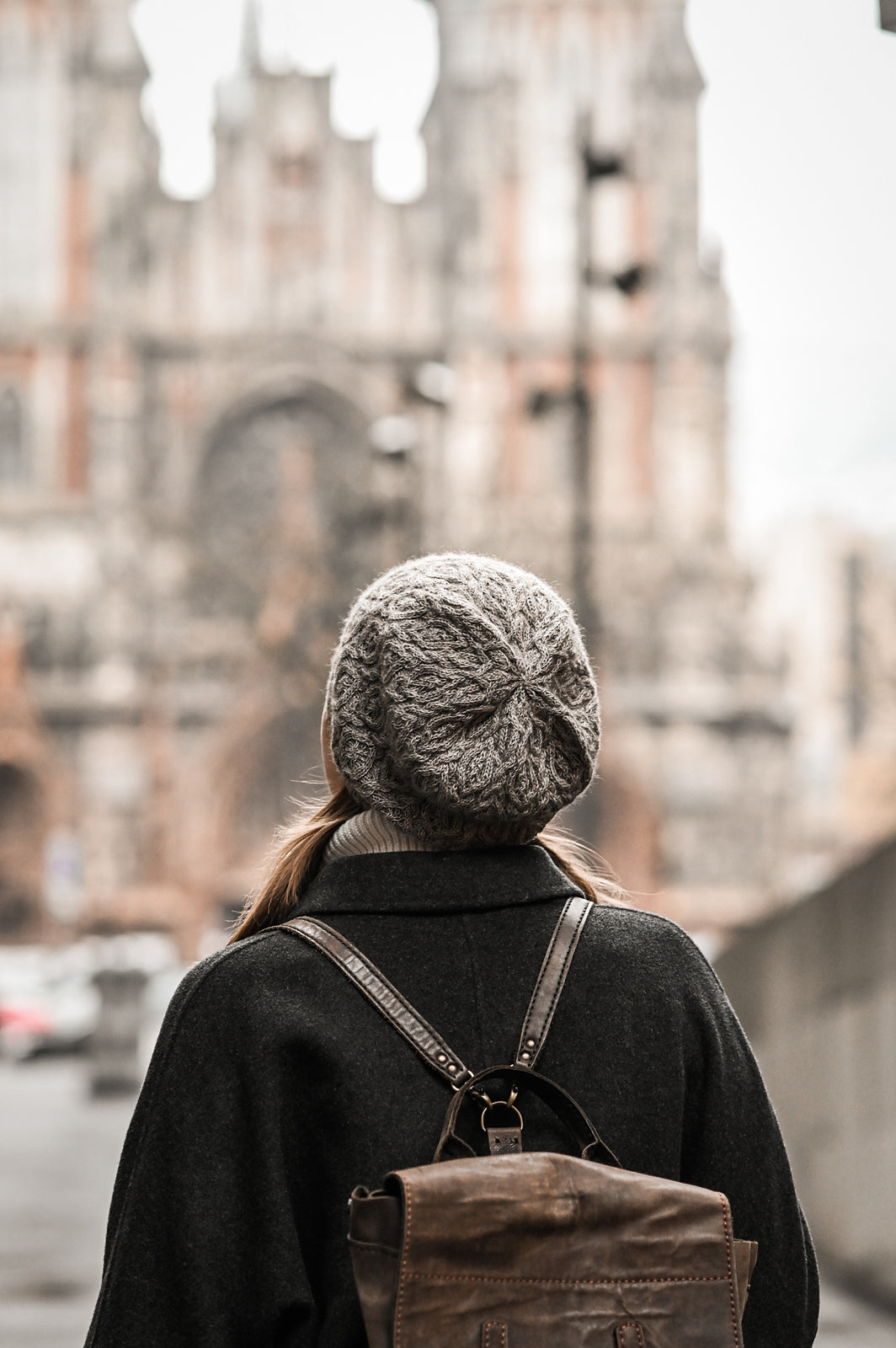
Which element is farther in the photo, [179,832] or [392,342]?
[392,342]

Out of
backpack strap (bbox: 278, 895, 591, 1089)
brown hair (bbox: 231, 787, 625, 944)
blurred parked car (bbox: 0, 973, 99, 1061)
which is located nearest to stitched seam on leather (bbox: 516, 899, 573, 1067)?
backpack strap (bbox: 278, 895, 591, 1089)

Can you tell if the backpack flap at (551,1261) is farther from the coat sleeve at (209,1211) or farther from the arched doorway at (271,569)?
the arched doorway at (271,569)

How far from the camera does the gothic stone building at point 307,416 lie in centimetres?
4247

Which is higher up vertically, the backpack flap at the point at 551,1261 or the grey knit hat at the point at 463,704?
the grey knit hat at the point at 463,704

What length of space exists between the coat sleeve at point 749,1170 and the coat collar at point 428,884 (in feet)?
0.67

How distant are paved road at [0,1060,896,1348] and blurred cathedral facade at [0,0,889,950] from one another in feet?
77.2

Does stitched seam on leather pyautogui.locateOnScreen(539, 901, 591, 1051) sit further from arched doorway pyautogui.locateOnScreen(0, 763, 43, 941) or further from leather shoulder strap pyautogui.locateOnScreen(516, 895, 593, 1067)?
arched doorway pyautogui.locateOnScreen(0, 763, 43, 941)

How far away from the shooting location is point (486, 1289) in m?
1.71

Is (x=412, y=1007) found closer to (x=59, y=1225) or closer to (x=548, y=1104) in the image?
(x=548, y=1104)

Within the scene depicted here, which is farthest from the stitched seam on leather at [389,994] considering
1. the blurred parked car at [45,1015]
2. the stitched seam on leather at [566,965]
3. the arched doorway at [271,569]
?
the arched doorway at [271,569]

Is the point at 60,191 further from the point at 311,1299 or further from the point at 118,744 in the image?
the point at 311,1299

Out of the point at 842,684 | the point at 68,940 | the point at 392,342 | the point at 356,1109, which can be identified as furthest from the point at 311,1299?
the point at 842,684

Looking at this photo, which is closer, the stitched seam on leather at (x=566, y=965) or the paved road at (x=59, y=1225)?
the stitched seam on leather at (x=566, y=965)

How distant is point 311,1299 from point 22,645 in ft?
140
